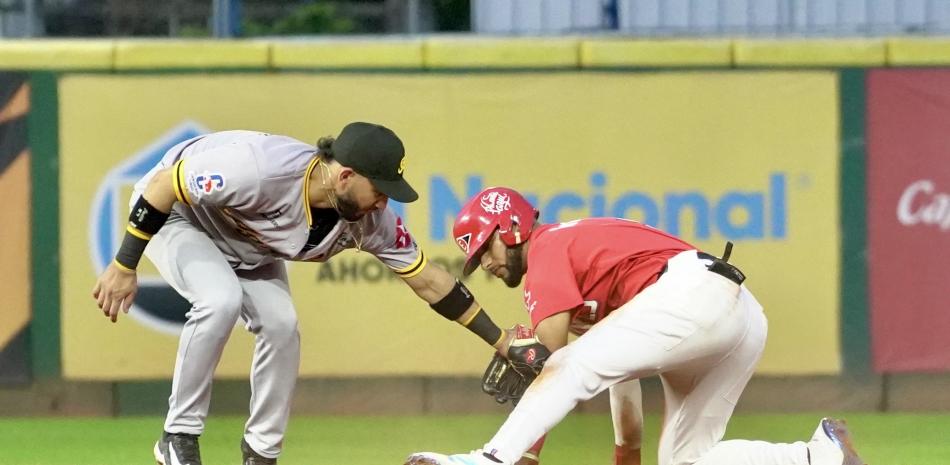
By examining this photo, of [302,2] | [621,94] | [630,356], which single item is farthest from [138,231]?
[302,2]

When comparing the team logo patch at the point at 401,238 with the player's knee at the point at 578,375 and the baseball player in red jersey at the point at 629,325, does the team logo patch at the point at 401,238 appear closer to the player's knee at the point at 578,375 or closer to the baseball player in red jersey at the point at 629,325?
the baseball player in red jersey at the point at 629,325

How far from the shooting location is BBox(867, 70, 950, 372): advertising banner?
893 cm

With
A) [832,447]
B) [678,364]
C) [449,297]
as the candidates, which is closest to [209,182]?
[449,297]

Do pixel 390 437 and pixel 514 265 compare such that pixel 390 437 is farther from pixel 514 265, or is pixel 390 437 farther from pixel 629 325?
pixel 629 325

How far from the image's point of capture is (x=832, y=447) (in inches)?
215

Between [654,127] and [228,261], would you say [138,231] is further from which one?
[654,127]

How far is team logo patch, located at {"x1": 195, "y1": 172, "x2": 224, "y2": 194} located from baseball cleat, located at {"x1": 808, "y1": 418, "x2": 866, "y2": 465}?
2334 mm

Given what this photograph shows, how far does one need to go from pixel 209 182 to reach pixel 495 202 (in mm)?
1049

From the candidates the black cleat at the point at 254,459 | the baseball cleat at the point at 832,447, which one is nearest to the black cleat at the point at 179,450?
the black cleat at the point at 254,459

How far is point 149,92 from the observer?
8.87 metres

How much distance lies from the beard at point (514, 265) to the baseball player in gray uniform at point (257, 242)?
429 mm

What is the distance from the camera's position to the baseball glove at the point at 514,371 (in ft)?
18.9

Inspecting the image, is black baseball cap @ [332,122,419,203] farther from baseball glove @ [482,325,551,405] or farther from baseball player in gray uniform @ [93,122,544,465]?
baseball glove @ [482,325,551,405]

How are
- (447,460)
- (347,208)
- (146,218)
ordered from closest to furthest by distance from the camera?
(447,460)
(146,218)
(347,208)
